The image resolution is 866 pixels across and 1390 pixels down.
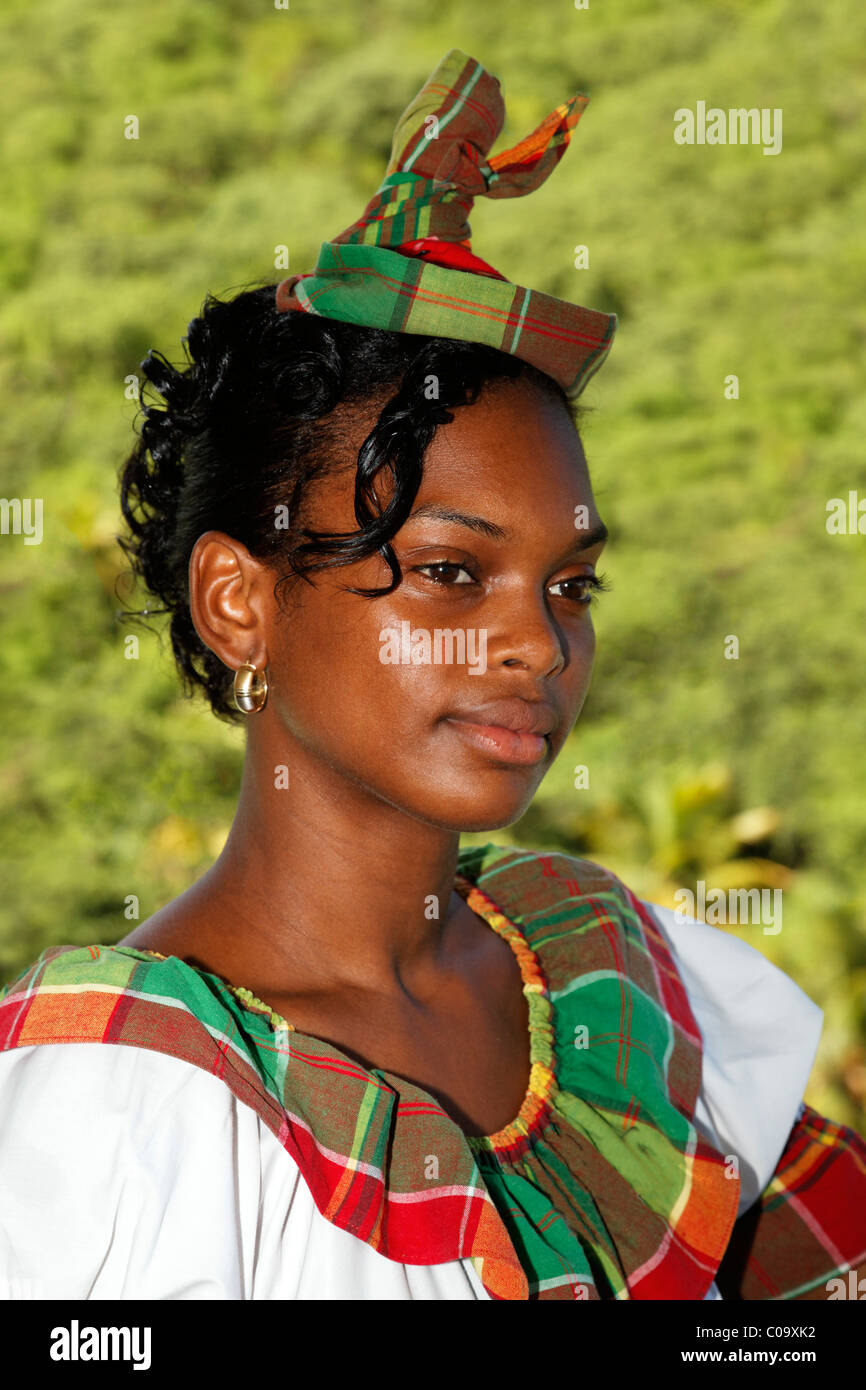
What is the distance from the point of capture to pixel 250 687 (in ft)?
4.27

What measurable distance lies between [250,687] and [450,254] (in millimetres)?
473

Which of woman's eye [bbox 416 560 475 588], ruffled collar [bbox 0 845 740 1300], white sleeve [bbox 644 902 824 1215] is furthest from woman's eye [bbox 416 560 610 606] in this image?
white sleeve [bbox 644 902 824 1215]

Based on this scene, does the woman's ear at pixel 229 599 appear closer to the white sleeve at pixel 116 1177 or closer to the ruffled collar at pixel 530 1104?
the ruffled collar at pixel 530 1104

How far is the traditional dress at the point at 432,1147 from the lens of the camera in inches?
39.7

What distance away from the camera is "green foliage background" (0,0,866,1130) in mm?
5445

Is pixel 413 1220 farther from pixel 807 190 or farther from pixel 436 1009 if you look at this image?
pixel 807 190

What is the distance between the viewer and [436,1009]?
4.54 feet

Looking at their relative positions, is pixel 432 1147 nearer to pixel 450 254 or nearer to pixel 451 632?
pixel 451 632

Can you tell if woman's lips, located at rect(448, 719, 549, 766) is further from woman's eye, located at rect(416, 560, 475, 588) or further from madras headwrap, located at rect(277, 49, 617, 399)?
madras headwrap, located at rect(277, 49, 617, 399)

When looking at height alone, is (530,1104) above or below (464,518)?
below

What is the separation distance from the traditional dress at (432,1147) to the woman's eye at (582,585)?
1.48 ft

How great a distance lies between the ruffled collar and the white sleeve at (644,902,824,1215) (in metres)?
0.05

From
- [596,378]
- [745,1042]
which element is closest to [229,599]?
[745,1042]

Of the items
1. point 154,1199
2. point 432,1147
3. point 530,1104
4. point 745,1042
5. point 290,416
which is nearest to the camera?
point 154,1199
